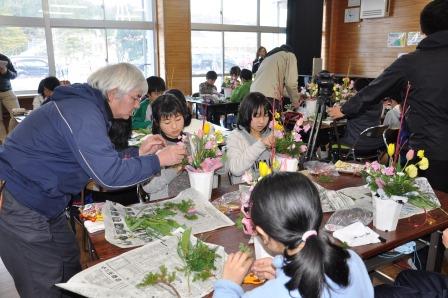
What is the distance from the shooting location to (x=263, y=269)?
45.5 inches

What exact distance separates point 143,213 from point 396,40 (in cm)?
800

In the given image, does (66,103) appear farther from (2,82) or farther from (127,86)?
(2,82)

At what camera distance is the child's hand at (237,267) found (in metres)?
1.02

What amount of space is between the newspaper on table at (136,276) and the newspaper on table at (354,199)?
62 cm

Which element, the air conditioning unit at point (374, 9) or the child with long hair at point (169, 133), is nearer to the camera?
the child with long hair at point (169, 133)

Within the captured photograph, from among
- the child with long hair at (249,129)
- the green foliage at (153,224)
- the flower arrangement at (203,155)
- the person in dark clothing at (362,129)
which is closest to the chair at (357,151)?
the person in dark clothing at (362,129)

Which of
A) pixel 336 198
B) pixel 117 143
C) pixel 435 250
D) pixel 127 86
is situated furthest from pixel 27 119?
pixel 435 250

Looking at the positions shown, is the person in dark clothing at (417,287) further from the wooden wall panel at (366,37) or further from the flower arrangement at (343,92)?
the wooden wall panel at (366,37)

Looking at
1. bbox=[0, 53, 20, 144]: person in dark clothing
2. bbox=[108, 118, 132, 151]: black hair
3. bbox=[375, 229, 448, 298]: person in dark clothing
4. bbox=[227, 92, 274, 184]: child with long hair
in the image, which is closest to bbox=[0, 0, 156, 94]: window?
bbox=[0, 53, 20, 144]: person in dark clothing

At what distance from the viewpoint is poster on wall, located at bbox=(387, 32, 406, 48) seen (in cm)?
792

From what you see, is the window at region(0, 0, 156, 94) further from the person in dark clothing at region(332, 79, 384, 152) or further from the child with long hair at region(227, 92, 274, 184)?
the child with long hair at region(227, 92, 274, 184)

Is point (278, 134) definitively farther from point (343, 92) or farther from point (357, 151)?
point (343, 92)

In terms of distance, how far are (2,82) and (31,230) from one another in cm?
527

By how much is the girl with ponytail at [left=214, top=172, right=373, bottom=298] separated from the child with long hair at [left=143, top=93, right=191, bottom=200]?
1010mm
